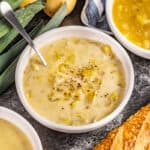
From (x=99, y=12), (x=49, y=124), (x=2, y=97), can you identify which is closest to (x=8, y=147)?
(x=49, y=124)

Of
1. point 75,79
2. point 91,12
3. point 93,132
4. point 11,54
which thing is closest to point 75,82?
point 75,79

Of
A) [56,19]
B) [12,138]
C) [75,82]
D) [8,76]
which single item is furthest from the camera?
[56,19]

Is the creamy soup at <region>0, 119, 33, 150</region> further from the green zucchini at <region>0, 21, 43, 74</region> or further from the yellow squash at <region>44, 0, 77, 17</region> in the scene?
the yellow squash at <region>44, 0, 77, 17</region>

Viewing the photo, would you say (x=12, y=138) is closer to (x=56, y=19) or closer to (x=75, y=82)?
(x=75, y=82)

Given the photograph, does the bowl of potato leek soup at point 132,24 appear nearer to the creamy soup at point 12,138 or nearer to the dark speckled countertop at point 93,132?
the dark speckled countertop at point 93,132

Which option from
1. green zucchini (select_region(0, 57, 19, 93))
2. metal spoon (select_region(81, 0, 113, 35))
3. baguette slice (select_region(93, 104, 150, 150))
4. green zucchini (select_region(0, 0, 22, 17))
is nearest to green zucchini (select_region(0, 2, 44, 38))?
green zucchini (select_region(0, 0, 22, 17))

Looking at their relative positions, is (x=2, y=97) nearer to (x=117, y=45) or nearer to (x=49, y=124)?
(x=49, y=124)
